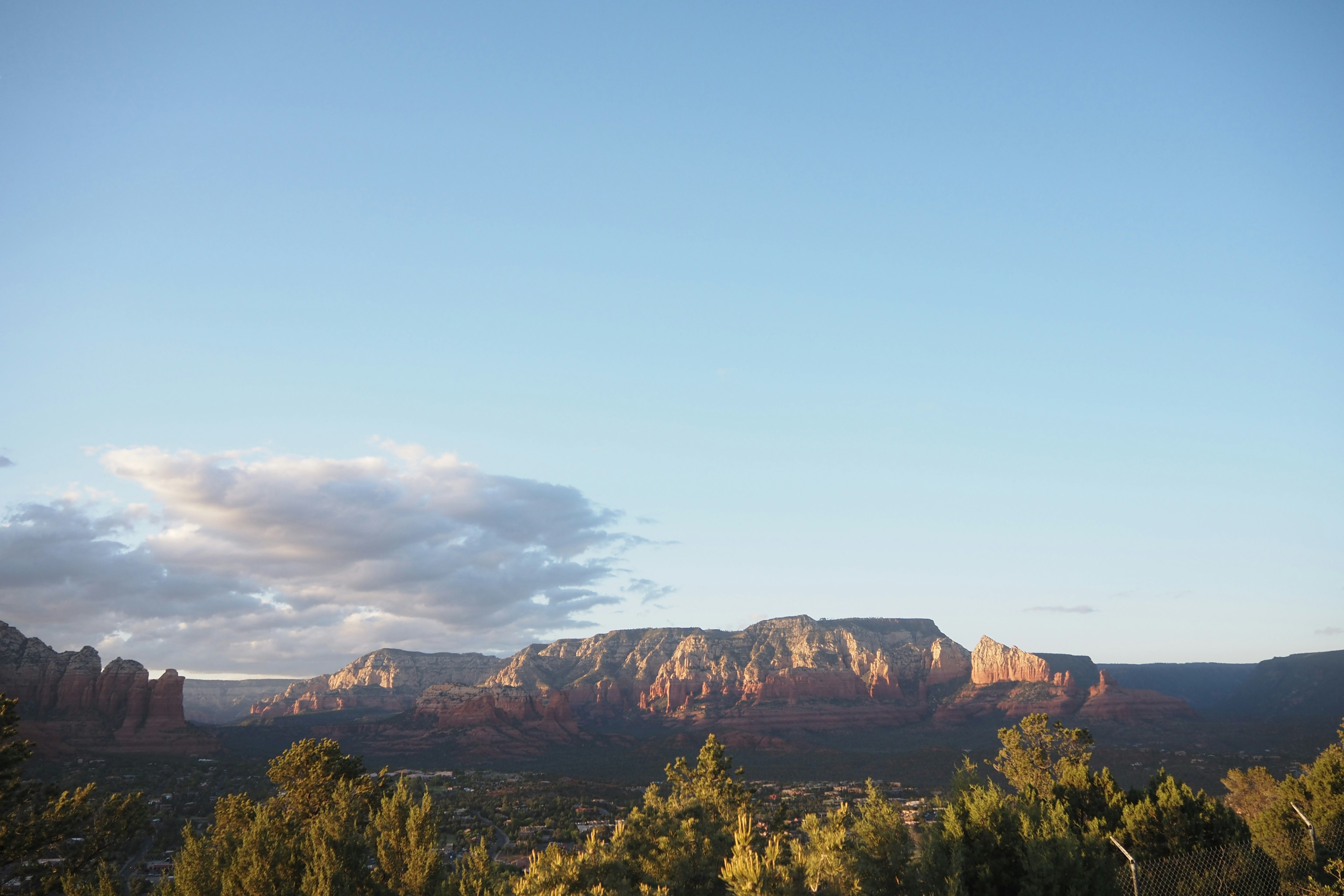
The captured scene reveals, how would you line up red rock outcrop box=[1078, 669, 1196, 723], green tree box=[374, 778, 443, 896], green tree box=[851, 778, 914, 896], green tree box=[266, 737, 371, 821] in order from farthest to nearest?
red rock outcrop box=[1078, 669, 1196, 723], green tree box=[266, 737, 371, 821], green tree box=[851, 778, 914, 896], green tree box=[374, 778, 443, 896]

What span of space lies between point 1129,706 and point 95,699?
582 feet

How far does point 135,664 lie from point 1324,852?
149 metres

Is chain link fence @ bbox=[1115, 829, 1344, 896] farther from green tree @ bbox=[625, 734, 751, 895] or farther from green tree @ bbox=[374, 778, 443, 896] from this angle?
green tree @ bbox=[374, 778, 443, 896]

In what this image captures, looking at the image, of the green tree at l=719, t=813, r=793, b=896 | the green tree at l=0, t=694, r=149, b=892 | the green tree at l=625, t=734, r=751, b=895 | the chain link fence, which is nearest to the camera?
the green tree at l=719, t=813, r=793, b=896

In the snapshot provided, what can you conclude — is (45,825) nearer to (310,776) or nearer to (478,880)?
(310,776)

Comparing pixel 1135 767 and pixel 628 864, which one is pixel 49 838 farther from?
pixel 1135 767

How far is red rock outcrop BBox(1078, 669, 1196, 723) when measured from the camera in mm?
142875

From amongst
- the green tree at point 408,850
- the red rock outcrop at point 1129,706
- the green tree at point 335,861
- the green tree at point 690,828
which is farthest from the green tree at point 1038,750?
the red rock outcrop at point 1129,706

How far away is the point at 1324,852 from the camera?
69.9ft

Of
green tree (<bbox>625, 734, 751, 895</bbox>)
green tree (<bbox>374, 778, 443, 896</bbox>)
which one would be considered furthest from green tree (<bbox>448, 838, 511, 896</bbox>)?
green tree (<bbox>625, 734, 751, 895</bbox>)

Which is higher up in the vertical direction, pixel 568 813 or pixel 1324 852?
pixel 1324 852

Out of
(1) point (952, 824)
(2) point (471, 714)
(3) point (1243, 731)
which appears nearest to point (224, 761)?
(2) point (471, 714)

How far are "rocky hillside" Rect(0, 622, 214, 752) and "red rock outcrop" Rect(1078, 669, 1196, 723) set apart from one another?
151 meters

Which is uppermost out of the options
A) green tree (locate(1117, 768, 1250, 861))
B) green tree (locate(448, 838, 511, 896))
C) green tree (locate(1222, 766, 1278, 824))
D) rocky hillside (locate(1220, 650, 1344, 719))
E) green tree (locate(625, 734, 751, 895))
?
green tree (locate(448, 838, 511, 896))
